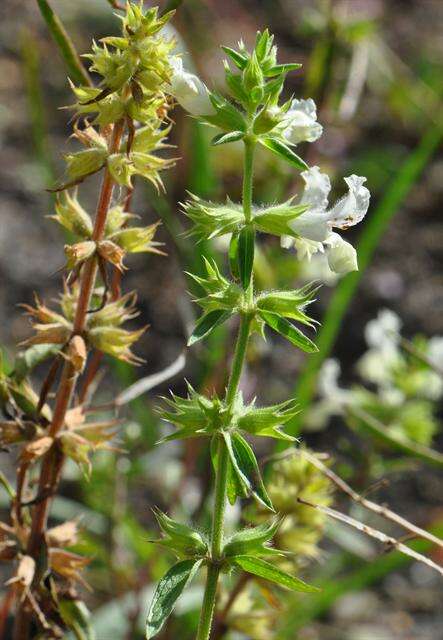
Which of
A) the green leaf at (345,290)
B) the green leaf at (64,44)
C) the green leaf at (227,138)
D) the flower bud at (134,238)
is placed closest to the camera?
the green leaf at (227,138)

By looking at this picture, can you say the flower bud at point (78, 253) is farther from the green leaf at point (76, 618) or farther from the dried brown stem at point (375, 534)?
the green leaf at point (76, 618)

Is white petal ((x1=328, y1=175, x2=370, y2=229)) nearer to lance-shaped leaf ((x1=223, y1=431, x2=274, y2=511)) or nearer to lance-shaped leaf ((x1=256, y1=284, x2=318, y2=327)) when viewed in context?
lance-shaped leaf ((x1=256, y1=284, x2=318, y2=327))

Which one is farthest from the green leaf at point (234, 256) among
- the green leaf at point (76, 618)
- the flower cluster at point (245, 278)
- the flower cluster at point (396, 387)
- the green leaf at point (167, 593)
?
the flower cluster at point (396, 387)

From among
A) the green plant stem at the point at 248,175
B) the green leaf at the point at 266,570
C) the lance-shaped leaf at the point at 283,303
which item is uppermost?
the green plant stem at the point at 248,175

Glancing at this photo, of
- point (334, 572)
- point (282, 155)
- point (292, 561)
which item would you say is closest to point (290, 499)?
point (292, 561)

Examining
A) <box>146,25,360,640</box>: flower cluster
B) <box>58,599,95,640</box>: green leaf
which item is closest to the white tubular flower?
<box>146,25,360,640</box>: flower cluster

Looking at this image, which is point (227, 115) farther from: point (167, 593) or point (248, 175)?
point (167, 593)
